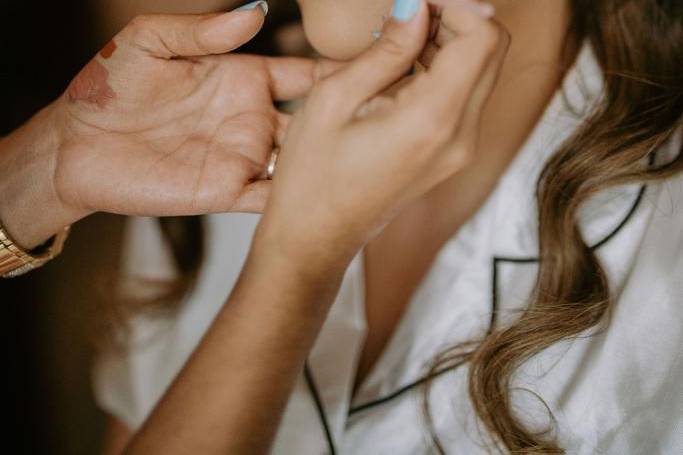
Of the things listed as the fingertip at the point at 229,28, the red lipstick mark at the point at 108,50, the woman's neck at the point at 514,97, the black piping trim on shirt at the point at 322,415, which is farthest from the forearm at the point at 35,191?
the woman's neck at the point at 514,97

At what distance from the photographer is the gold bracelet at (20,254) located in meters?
0.62

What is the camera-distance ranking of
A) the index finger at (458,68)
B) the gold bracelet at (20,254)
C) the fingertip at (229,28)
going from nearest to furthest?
the index finger at (458,68) < the fingertip at (229,28) < the gold bracelet at (20,254)

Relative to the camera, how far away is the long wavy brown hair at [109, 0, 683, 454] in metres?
0.63

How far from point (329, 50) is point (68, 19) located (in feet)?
1.08

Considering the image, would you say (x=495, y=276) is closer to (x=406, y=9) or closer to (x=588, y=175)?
(x=588, y=175)

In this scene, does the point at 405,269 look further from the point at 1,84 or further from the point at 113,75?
the point at 1,84

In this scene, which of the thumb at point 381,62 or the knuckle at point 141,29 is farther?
the knuckle at point 141,29

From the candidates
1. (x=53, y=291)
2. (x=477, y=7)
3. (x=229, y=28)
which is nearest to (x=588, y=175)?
(x=477, y=7)

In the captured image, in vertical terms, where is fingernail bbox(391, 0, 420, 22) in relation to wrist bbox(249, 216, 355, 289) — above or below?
above

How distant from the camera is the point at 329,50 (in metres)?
0.63

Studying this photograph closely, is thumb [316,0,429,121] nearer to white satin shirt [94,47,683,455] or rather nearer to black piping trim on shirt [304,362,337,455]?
white satin shirt [94,47,683,455]

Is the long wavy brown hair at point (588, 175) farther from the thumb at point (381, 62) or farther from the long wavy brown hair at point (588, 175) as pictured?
the thumb at point (381, 62)

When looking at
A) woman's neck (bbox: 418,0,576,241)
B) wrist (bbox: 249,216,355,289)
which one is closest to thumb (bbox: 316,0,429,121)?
wrist (bbox: 249,216,355,289)

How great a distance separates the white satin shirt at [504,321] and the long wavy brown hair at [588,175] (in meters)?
0.02
